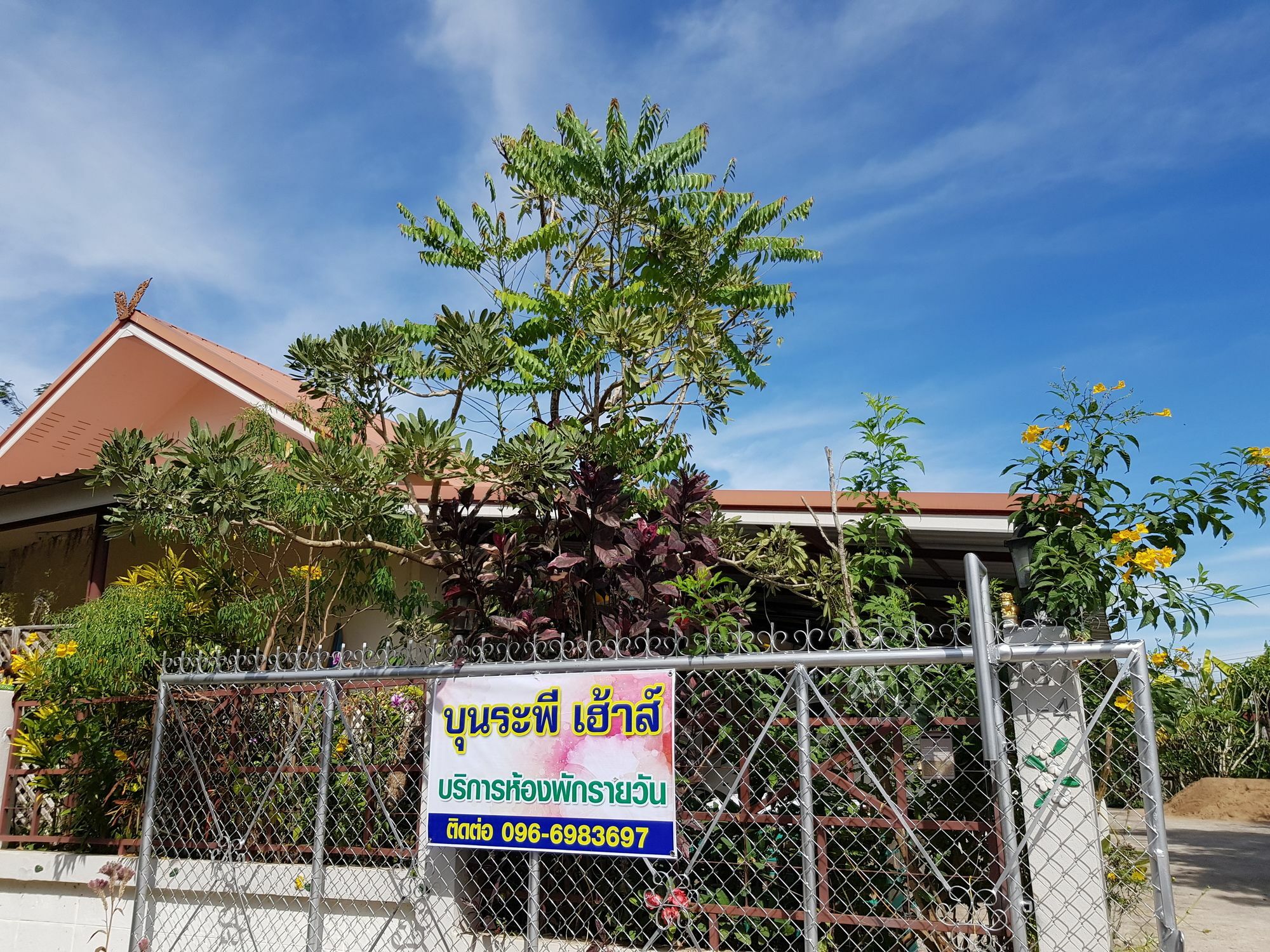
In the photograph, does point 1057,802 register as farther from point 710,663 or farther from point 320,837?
point 320,837

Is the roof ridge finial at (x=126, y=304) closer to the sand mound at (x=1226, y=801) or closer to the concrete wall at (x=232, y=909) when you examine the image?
the concrete wall at (x=232, y=909)

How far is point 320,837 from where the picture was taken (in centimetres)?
425

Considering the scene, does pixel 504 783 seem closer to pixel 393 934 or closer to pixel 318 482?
pixel 393 934

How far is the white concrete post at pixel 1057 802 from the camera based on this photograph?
10.7ft

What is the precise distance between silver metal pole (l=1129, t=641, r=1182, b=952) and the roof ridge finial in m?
10.0

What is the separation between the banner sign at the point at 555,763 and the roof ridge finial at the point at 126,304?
7671 mm

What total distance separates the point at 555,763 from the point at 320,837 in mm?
1349

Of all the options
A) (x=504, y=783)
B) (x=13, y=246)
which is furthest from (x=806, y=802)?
(x=13, y=246)

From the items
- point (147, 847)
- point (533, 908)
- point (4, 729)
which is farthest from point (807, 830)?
point (4, 729)

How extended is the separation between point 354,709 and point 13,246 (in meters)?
8.54

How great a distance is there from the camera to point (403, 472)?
17.2 feet

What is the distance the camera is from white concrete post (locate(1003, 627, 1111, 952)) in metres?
3.26

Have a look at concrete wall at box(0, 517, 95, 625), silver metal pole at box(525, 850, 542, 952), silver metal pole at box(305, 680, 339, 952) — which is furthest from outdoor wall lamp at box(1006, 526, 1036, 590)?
concrete wall at box(0, 517, 95, 625)

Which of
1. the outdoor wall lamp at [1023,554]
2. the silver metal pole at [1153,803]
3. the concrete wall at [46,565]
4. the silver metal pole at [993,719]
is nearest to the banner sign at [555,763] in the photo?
the silver metal pole at [993,719]
